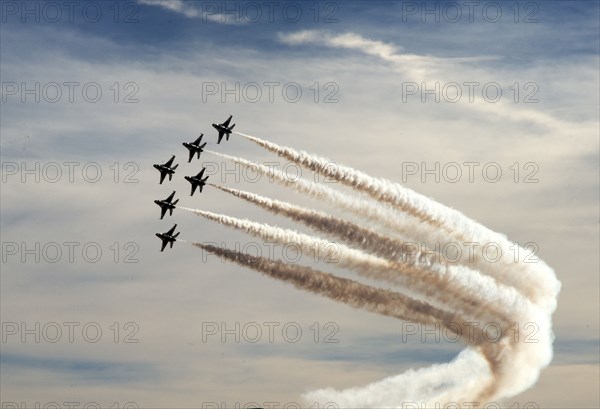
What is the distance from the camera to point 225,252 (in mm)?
145000

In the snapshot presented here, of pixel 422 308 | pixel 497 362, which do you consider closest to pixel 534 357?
pixel 497 362

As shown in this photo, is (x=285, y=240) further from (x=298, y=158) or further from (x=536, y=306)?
(x=536, y=306)

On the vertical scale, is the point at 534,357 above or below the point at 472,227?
below

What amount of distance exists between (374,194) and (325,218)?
7184 millimetres

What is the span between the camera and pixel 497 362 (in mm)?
153375

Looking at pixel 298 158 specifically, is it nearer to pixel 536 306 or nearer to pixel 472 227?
pixel 472 227

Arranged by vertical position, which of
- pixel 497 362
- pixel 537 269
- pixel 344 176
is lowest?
pixel 497 362

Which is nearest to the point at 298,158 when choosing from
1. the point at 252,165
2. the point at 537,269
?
the point at 252,165

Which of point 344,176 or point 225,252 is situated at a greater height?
point 344,176

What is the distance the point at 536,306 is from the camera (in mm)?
151000

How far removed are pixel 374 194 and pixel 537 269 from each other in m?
22.8

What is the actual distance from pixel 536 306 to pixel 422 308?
581 inches

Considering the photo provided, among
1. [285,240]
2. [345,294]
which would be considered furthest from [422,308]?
[285,240]

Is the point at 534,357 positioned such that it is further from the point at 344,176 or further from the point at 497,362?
the point at 344,176
